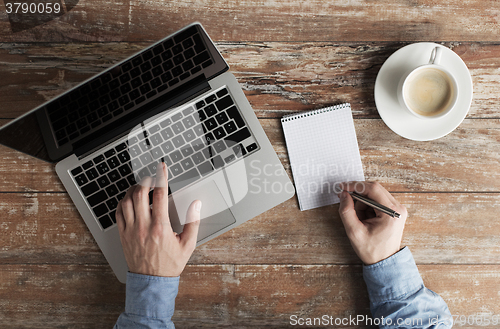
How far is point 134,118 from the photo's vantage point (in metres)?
0.83

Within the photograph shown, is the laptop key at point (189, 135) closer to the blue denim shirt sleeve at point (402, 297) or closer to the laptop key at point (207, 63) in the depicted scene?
the laptop key at point (207, 63)

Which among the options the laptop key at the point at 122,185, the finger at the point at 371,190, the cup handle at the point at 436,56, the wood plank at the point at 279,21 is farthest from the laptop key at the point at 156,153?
the cup handle at the point at 436,56

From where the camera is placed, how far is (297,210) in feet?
3.05

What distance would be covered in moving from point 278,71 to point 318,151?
26 cm

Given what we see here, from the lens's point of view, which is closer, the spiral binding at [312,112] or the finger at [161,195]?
the finger at [161,195]

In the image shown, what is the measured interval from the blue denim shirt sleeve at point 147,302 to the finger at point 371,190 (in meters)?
0.54

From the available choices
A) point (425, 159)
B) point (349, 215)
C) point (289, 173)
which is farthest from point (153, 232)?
point (425, 159)

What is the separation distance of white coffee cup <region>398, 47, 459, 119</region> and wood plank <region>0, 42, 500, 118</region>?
0.10 meters

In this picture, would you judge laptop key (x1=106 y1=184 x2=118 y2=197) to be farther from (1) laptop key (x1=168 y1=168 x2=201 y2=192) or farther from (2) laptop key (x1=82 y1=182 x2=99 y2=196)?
(1) laptop key (x1=168 y1=168 x2=201 y2=192)

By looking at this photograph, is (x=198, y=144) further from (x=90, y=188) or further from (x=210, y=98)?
(x=90, y=188)

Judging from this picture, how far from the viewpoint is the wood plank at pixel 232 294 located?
0.93 meters

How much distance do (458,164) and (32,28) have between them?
128 centimetres

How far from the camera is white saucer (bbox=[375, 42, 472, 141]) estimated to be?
862mm

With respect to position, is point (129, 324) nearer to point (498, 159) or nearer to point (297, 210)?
point (297, 210)
